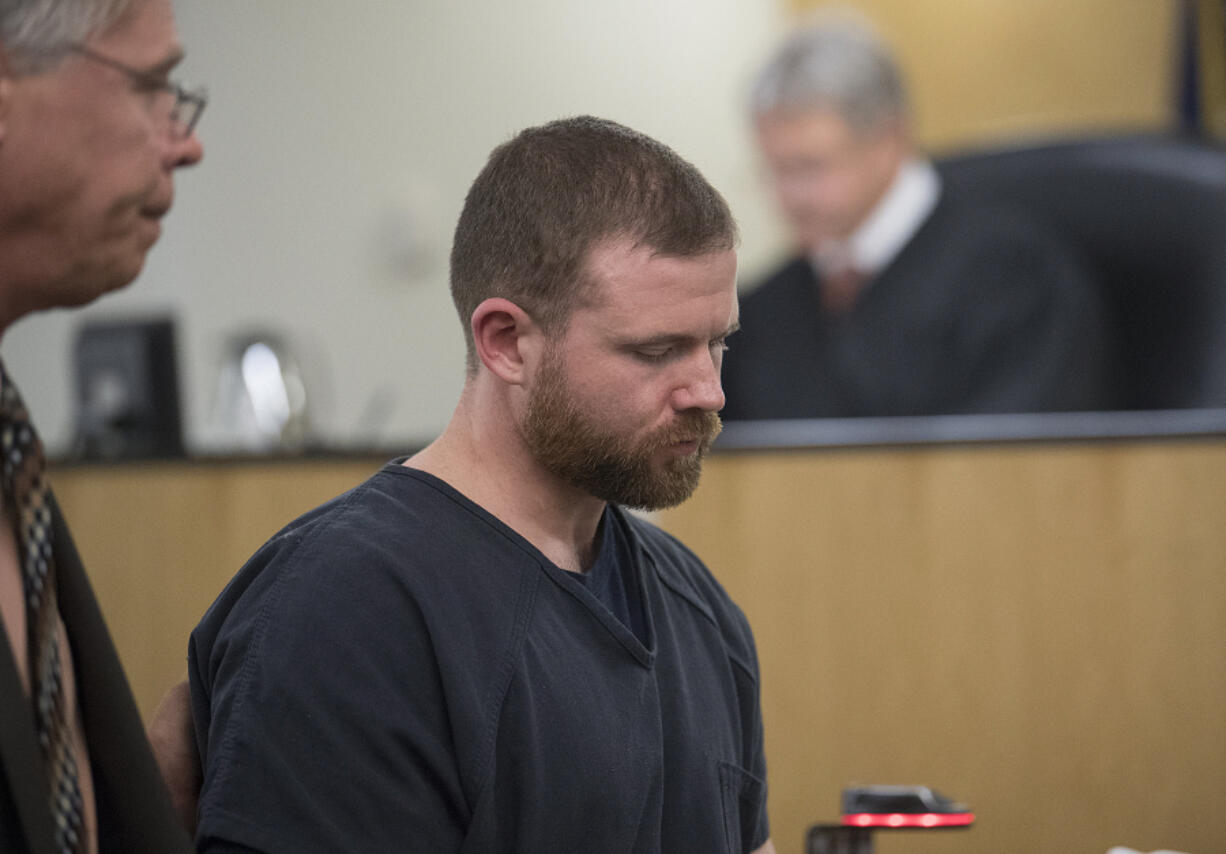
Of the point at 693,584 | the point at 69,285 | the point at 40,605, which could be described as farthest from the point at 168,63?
the point at 693,584

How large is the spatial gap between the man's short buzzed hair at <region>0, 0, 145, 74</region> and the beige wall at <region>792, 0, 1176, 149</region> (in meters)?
3.05

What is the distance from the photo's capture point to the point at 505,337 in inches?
43.8

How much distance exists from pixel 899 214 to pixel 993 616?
1.44 meters

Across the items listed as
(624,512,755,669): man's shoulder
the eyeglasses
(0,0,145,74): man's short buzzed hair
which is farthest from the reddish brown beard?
(0,0,145,74): man's short buzzed hair

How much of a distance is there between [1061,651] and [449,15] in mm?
2780

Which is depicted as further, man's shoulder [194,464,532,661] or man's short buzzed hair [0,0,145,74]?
man's shoulder [194,464,532,661]

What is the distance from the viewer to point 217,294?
428cm

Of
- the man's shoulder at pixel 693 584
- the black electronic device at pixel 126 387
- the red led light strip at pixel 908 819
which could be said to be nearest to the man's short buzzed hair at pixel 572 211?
the man's shoulder at pixel 693 584

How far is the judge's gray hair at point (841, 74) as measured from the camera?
3.46 meters

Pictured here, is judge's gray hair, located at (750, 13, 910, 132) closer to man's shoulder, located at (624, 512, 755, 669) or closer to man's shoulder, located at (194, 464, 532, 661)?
man's shoulder, located at (624, 512, 755, 669)

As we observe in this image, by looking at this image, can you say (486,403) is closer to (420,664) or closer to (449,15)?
(420,664)

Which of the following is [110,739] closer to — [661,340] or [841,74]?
[661,340]

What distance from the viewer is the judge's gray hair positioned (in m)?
3.46

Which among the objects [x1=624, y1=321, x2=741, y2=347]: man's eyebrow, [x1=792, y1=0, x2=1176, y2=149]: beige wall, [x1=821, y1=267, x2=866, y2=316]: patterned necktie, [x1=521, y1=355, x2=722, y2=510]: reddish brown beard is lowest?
[x1=521, y1=355, x2=722, y2=510]: reddish brown beard
